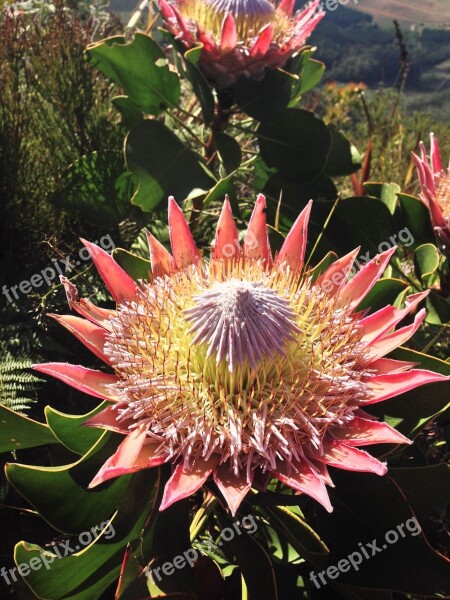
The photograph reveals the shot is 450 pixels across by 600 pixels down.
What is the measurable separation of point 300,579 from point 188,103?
196cm

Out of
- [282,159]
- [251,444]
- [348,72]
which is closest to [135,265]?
[251,444]

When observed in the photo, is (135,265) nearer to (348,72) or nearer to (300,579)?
(300,579)

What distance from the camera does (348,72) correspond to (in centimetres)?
1606

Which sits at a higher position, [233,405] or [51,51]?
[51,51]

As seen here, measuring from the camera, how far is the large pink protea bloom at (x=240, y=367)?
102 cm
